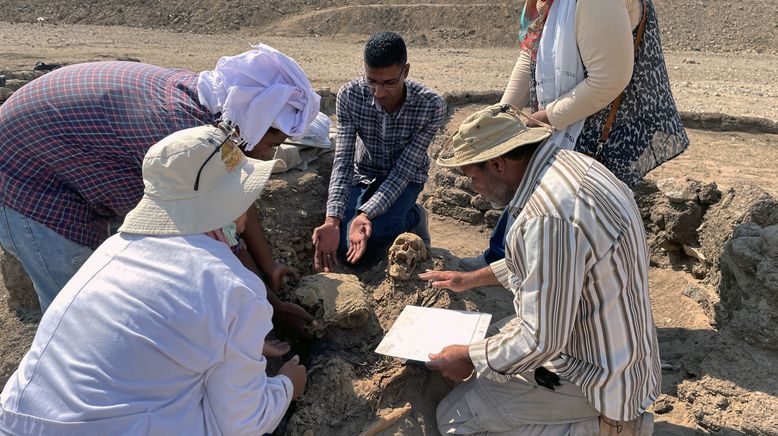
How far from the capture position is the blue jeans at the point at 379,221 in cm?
405

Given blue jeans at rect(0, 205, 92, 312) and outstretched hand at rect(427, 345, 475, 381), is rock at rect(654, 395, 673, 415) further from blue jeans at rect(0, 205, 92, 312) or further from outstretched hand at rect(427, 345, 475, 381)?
blue jeans at rect(0, 205, 92, 312)

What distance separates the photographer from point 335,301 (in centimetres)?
309

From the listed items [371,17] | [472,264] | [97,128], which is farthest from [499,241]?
[371,17]

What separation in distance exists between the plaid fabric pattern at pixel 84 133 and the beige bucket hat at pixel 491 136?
103cm

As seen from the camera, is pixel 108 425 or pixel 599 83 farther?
pixel 599 83

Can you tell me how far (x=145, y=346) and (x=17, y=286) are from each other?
2285mm

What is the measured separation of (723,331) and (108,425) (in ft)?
10.6

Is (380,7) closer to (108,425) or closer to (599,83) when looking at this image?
(599,83)

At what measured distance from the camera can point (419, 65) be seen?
12.5m

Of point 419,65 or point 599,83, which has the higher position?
point 599,83

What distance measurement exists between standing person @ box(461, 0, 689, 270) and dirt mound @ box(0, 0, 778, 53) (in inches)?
505

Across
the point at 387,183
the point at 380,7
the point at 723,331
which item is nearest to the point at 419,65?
the point at 380,7

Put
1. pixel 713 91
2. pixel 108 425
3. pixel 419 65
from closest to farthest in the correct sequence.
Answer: pixel 108 425, pixel 713 91, pixel 419 65

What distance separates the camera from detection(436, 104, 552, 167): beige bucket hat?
228 cm
